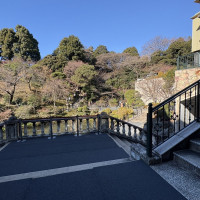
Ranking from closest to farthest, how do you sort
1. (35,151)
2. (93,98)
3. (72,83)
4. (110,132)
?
(35,151)
(110,132)
(72,83)
(93,98)

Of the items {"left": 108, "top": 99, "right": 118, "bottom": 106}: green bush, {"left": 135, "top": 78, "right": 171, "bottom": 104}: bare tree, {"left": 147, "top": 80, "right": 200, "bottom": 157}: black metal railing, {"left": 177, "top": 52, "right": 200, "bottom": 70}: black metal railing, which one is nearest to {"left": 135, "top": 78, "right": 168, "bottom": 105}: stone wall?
{"left": 135, "top": 78, "right": 171, "bottom": 104}: bare tree

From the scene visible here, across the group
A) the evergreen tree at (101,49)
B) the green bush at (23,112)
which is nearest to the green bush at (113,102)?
the green bush at (23,112)

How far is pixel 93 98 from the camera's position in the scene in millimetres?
15961

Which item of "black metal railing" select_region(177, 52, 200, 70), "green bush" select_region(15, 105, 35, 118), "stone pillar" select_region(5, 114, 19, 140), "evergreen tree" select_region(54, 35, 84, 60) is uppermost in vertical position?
"evergreen tree" select_region(54, 35, 84, 60)

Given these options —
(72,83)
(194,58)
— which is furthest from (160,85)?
(72,83)

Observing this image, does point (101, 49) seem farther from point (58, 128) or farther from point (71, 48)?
point (58, 128)

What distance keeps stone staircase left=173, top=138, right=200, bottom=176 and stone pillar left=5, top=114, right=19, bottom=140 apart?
13.1 ft

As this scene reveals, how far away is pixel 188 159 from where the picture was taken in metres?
1.72

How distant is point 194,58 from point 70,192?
342 inches

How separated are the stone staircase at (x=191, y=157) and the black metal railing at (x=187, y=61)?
5481mm

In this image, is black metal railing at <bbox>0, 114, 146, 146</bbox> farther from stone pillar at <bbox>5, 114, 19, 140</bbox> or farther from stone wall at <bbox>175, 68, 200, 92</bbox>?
stone wall at <bbox>175, 68, 200, 92</bbox>

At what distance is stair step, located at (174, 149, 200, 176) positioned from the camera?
1.61m

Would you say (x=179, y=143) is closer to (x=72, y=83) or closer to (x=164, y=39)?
(x=72, y=83)

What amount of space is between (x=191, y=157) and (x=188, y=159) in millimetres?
84
